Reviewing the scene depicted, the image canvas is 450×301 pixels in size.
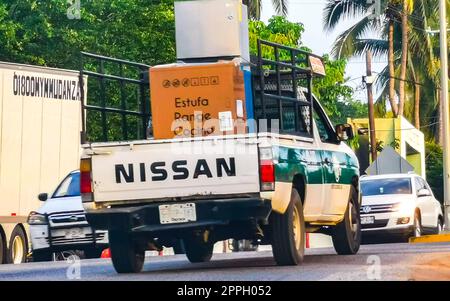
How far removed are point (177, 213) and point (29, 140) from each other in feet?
41.6

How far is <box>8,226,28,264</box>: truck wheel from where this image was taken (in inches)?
1023

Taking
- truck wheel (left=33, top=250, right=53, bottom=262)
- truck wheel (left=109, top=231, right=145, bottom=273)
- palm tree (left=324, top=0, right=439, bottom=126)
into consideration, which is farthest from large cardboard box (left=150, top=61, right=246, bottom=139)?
palm tree (left=324, top=0, right=439, bottom=126)

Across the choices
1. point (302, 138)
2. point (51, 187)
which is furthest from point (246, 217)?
point (51, 187)

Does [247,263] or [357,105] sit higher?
[357,105]

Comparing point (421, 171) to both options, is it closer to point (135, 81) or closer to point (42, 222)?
point (42, 222)

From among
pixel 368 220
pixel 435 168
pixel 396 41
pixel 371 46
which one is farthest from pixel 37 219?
pixel 435 168

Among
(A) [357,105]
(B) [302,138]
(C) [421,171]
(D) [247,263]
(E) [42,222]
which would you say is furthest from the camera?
(A) [357,105]

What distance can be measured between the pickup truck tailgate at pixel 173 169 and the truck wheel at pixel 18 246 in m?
10.8

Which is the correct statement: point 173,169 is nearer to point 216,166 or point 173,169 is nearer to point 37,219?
point 216,166

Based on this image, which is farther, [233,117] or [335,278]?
[233,117]

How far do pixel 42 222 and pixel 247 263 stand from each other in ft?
25.0

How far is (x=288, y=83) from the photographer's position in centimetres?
1683

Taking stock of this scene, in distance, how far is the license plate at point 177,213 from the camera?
1518cm

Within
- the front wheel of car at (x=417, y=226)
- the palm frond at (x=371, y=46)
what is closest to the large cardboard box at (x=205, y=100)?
the front wheel of car at (x=417, y=226)
